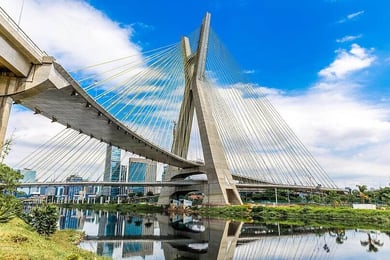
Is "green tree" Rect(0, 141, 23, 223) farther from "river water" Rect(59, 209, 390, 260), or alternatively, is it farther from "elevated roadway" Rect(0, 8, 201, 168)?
"river water" Rect(59, 209, 390, 260)

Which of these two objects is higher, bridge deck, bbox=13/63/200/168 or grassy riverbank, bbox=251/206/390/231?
bridge deck, bbox=13/63/200/168

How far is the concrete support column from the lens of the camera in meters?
10.9

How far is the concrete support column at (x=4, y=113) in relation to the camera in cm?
1089

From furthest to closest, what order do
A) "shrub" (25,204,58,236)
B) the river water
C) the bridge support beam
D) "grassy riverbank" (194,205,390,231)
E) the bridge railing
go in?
the bridge support beam < "grassy riverbank" (194,205,390,231) < "shrub" (25,204,58,236) < the river water < the bridge railing

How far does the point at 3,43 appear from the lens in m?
10.1

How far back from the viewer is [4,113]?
1138 centimetres

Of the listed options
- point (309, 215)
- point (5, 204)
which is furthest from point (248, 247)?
point (309, 215)

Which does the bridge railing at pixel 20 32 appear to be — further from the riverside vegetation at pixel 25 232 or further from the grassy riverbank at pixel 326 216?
the grassy riverbank at pixel 326 216

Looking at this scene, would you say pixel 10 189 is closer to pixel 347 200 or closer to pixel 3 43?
pixel 3 43

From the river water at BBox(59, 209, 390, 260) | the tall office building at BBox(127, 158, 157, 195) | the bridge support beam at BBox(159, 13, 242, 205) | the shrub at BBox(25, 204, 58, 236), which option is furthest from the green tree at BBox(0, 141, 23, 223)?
the tall office building at BBox(127, 158, 157, 195)

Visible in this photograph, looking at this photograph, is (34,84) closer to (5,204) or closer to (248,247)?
(5,204)

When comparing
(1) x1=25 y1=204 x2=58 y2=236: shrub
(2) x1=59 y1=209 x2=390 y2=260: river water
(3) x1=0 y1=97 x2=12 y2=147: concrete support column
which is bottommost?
(2) x1=59 y1=209 x2=390 y2=260: river water

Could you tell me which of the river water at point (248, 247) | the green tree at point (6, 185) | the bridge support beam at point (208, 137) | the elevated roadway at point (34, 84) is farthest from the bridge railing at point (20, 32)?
the bridge support beam at point (208, 137)

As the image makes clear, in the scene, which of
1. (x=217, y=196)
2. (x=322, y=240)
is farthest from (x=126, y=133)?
(x=217, y=196)
